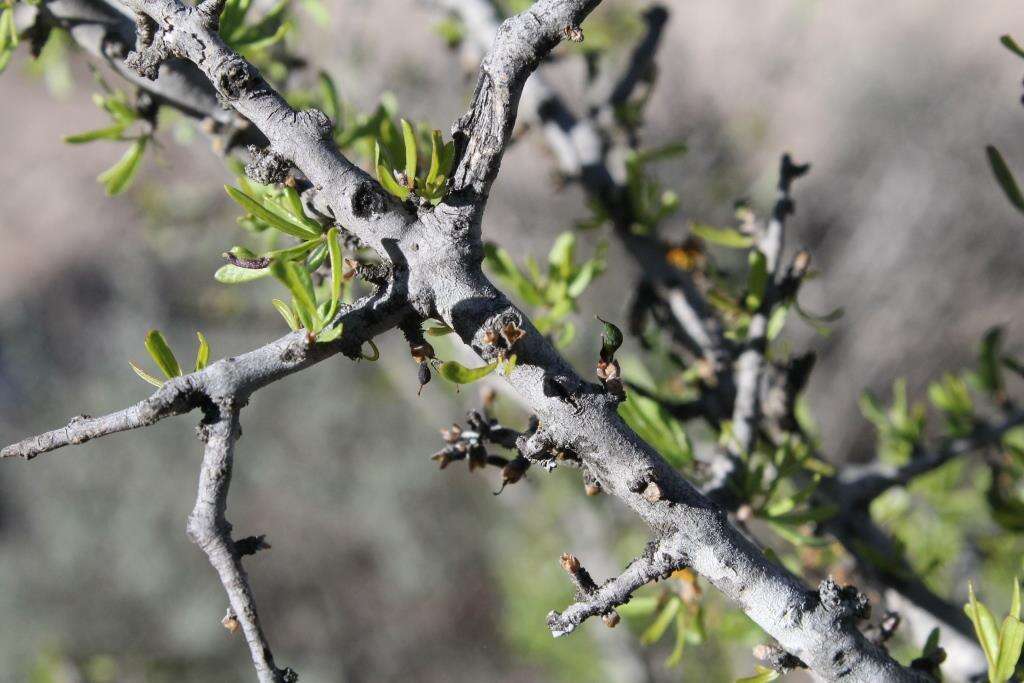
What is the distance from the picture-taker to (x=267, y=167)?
1.45 feet

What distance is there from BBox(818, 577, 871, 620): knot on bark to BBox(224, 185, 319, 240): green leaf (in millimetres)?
353

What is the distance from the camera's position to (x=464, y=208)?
423 mm

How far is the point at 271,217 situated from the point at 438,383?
2032 mm

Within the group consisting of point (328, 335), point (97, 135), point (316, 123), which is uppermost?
point (97, 135)

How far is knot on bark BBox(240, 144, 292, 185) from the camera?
44cm

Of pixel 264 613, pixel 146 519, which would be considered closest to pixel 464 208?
pixel 264 613

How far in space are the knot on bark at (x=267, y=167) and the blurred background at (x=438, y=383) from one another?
1646 mm

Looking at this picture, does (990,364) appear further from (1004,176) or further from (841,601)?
(841,601)

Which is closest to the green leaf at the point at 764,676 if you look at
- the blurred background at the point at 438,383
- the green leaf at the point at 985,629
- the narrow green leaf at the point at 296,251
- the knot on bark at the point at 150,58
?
the green leaf at the point at 985,629

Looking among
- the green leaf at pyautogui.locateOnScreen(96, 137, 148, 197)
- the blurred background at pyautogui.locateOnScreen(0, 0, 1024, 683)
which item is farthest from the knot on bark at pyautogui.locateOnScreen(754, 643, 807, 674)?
the blurred background at pyautogui.locateOnScreen(0, 0, 1024, 683)

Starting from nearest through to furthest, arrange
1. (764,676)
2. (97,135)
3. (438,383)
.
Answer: (764,676)
(97,135)
(438,383)

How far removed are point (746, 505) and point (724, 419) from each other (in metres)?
0.15

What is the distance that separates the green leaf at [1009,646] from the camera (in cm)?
43

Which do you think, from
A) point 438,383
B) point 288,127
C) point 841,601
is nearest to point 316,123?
point 288,127
